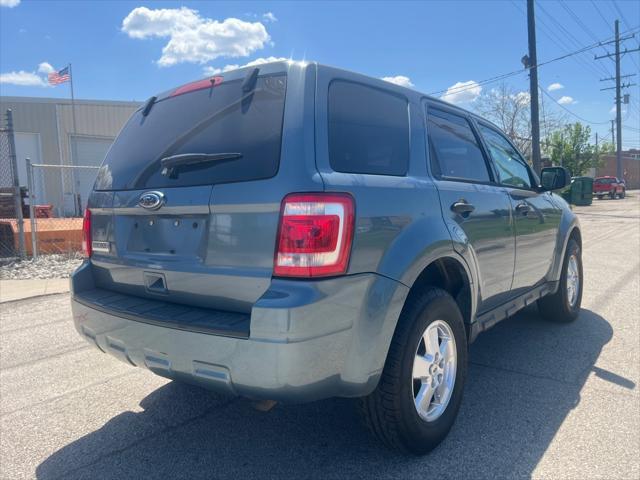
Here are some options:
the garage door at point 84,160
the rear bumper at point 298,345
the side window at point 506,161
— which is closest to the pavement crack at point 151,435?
the rear bumper at point 298,345

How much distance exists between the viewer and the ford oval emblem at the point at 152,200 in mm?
2437

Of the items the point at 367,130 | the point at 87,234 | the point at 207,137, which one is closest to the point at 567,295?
the point at 367,130

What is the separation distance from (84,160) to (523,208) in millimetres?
22274

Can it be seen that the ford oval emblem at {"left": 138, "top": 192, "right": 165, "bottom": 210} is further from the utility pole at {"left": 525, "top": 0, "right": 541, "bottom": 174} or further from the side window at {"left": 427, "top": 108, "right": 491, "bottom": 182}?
the utility pole at {"left": 525, "top": 0, "right": 541, "bottom": 174}

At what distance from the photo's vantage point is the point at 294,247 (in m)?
2.05

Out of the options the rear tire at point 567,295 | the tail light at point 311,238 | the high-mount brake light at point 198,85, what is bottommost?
the rear tire at point 567,295

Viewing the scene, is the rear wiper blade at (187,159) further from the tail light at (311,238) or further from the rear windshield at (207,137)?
the tail light at (311,238)

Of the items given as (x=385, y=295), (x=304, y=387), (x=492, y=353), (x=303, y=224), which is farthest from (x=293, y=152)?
(x=492, y=353)

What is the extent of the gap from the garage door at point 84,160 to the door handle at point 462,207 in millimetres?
20843

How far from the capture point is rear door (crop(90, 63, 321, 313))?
2.14 meters

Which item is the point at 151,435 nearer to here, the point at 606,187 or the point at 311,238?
the point at 311,238

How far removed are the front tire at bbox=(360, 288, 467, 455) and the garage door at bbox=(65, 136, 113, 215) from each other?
21.0 m

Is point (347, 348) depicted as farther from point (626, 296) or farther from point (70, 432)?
point (626, 296)

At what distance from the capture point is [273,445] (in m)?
2.74
